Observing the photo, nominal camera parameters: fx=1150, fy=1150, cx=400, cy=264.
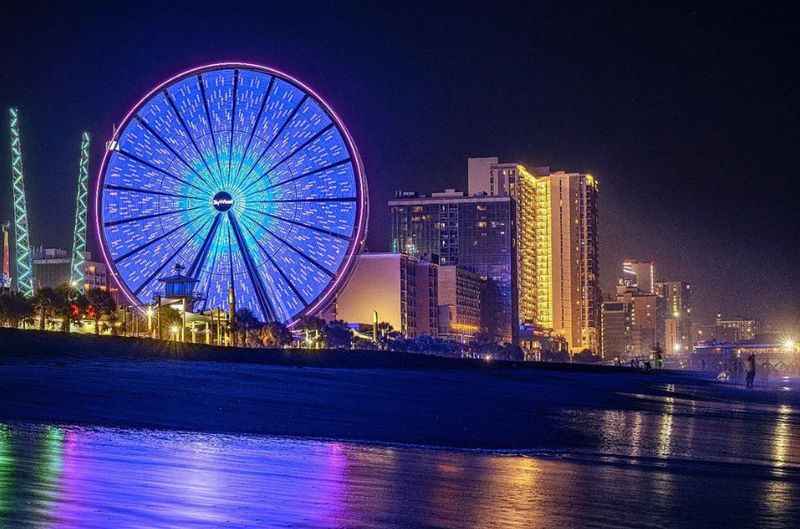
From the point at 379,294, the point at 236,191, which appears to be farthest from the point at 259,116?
the point at 379,294

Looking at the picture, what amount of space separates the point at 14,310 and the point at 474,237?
390 ft

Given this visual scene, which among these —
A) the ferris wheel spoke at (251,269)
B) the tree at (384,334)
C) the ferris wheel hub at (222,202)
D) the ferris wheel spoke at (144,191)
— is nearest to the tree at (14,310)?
the ferris wheel spoke at (144,191)

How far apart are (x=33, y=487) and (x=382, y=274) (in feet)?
456

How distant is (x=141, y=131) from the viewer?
65125 mm

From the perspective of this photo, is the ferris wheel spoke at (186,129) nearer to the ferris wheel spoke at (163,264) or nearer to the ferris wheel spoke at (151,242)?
the ferris wheel spoke at (151,242)

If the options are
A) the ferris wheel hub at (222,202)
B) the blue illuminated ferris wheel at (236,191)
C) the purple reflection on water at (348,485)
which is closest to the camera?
the purple reflection on water at (348,485)

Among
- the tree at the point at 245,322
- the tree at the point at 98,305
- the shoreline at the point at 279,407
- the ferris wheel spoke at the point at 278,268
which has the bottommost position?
the shoreline at the point at 279,407

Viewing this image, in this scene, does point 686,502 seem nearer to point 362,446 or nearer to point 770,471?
point 770,471

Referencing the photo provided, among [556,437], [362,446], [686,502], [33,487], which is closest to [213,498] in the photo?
[33,487]

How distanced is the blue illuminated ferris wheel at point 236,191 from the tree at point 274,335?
11.0 m

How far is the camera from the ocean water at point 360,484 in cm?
848

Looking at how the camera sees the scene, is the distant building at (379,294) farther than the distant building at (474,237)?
No

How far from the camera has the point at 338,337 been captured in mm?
107750

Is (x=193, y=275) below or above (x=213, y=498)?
above
